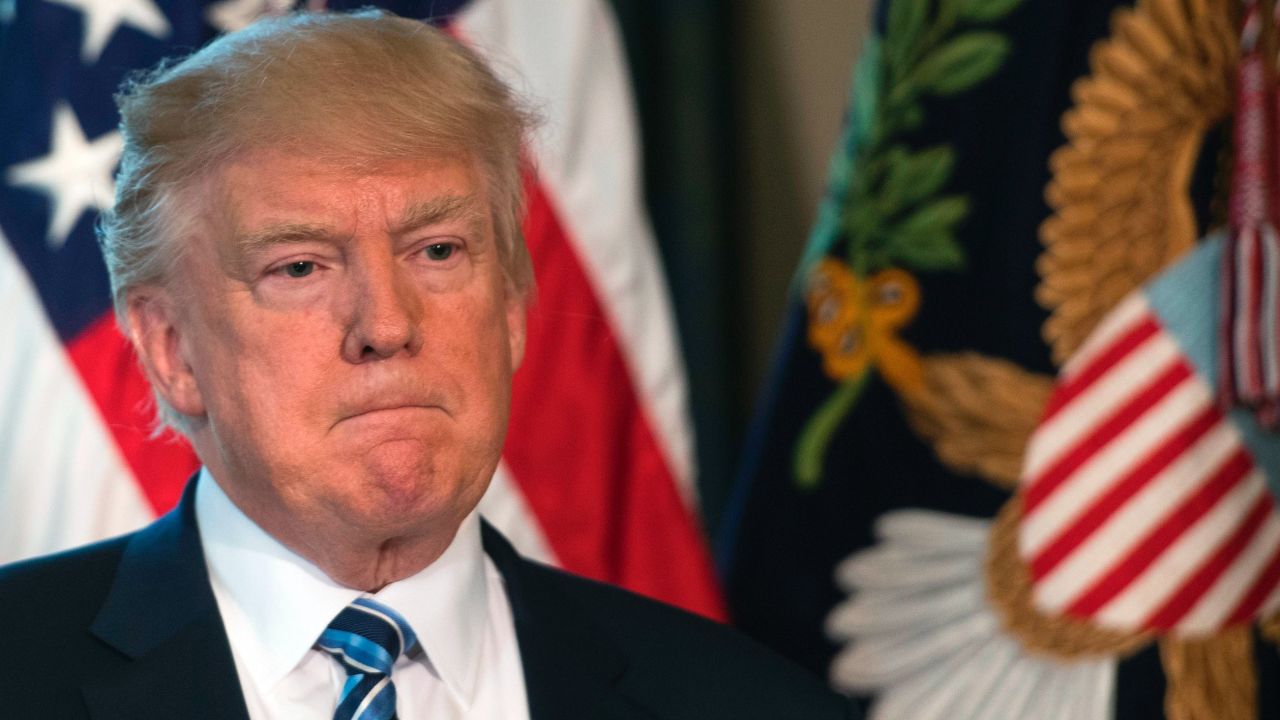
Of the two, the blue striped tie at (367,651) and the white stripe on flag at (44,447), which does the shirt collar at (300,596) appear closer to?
the blue striped tie at (367,651)

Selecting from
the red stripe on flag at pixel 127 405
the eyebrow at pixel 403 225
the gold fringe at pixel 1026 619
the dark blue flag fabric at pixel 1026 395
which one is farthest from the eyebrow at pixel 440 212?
the gold fringe at pixel 1026 619

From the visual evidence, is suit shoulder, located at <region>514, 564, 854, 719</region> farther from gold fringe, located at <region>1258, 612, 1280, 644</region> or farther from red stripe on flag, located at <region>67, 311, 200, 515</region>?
gold fringe, located at <region>1258, 612, 1280, 644</region>

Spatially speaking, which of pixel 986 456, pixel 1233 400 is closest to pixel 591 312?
pixel 986 456

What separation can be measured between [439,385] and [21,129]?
0.99m

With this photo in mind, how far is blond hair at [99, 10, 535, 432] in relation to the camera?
144 cm

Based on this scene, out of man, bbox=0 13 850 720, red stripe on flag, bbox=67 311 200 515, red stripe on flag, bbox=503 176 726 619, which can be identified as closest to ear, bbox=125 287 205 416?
man, bbox=0 13 850 720

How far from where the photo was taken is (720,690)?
1732mm

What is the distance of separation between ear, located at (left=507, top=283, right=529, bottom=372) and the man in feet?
0.14

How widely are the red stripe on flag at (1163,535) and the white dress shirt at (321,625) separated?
104cm

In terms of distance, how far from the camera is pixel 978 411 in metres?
2.40

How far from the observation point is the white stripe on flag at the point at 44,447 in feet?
6.89

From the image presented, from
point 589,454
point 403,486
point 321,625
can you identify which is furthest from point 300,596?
point 589,454

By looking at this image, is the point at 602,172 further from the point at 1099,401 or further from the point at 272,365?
the point at 272,365

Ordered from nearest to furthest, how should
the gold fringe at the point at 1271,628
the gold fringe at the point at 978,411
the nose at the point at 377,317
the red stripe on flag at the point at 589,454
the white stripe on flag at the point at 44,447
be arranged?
the nose at the point at 377,317, the white stripe on flag at the point at 44,447, the gold fringe at the point at 1271,628, the gold fringe at the point at 978,411, the red stripe on flag at the point at 589,454
